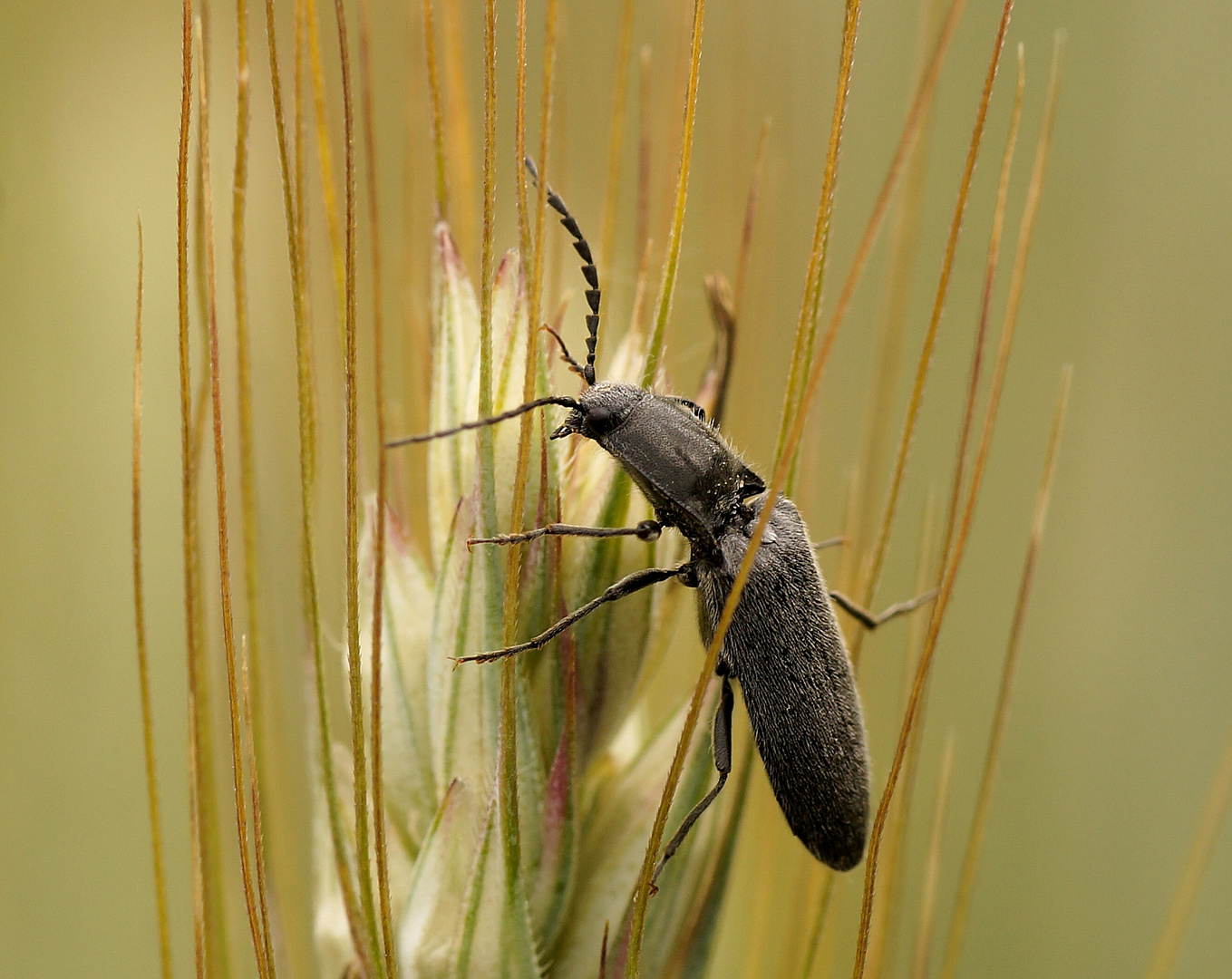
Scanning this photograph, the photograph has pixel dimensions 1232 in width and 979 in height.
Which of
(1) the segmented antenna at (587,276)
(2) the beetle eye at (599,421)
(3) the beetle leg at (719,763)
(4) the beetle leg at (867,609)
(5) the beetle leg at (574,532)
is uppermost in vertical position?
(1) the segmented antenna at (587,276)

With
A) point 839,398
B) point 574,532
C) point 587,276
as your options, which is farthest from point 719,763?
point 839,398

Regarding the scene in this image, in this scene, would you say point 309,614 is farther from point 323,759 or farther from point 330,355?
point 330,355

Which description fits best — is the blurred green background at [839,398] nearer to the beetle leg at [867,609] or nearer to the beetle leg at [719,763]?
the beetle leg at [867,609]

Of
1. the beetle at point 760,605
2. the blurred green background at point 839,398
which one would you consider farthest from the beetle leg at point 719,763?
the blurred green background at point 839,398

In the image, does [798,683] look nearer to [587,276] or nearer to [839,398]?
[587,276]

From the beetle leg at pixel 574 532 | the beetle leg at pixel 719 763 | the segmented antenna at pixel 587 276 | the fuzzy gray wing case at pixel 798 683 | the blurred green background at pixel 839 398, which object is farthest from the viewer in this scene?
the blurred green background at pixel 839 398

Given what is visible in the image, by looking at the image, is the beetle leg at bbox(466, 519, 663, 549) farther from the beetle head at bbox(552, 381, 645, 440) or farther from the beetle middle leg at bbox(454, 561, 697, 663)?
the beetle head at bbox(552, 381, 645, 440)

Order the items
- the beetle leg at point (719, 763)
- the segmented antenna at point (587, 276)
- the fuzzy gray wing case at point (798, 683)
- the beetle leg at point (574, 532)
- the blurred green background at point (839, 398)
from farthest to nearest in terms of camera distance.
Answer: the blurred green background at point (839, 398) → the segmented antenna at point (587, 276) → the fuzzy gray wing case at point (798, 683) → the beetle leg at point (719, 763) → the beetle leg at point (574, 532)

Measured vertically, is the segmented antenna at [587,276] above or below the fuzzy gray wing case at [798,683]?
above
